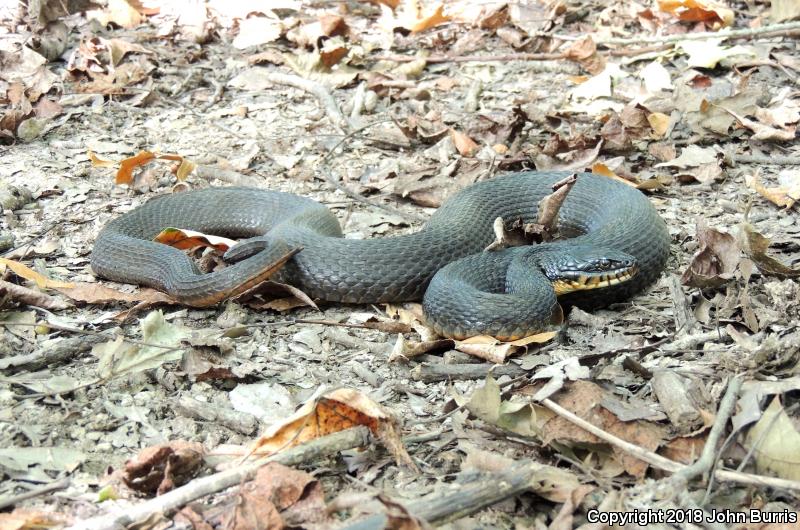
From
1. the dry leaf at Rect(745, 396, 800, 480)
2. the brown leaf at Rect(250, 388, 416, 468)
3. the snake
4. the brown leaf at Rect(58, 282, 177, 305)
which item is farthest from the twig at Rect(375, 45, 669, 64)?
the brown leaf at Rect(250, 388, 416, 468)

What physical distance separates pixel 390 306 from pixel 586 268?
1.29 m

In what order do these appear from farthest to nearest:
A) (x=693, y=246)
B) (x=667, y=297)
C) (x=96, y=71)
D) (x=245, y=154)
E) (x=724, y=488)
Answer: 1. (x=96, y=71)
2. (x=245, y=154)
3. (x=693, y=246)
4. (x=667, y=297)
5. (x=724, y=488)

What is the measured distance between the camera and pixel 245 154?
7.48 meters

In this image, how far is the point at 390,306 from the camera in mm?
5465

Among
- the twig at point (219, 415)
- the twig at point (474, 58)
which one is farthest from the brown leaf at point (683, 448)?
the twig at point (474, 58)

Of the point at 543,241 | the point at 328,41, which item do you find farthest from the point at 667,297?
the point at 328,41

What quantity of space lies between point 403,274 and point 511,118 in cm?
277

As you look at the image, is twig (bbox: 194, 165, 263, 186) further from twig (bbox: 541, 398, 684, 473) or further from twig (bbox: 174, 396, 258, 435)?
twig (bbox: 541, 398, 684, 473)

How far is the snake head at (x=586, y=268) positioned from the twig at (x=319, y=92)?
315 cm

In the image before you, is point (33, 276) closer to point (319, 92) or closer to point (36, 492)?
point (36, 492)

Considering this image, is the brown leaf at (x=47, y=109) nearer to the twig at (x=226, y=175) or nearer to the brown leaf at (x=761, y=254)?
the twig at (x=226, y=175)

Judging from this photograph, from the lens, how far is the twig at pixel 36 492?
3160mm

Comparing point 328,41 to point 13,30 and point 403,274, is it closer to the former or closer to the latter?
point 13,30

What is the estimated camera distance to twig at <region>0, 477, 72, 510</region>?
10.4 feet
